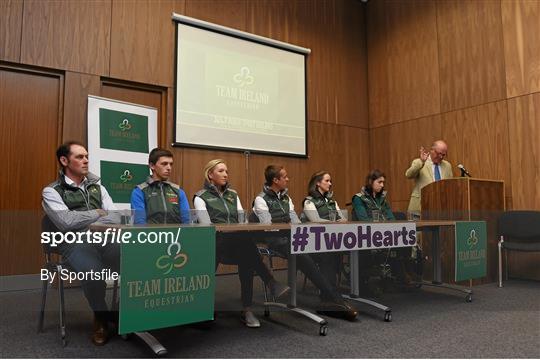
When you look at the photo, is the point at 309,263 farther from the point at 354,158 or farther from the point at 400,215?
the point at 354,158

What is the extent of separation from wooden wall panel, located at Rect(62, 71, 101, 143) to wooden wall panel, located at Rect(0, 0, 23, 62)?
18.0 inches

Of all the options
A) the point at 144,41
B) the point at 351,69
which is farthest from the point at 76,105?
the point at 351,69

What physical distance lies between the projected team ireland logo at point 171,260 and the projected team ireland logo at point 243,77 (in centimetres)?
345

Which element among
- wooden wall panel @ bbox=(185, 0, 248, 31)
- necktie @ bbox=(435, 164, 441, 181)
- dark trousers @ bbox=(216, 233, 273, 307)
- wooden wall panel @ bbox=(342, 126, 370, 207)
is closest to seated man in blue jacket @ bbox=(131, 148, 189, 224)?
dark trousers @ bbox=(216, 233, 273, 307)

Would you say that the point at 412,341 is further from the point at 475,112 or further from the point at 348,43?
the point at 348,43

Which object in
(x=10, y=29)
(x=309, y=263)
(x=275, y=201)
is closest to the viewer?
(x=309, y=263)

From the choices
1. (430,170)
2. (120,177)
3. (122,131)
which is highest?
(122,131)

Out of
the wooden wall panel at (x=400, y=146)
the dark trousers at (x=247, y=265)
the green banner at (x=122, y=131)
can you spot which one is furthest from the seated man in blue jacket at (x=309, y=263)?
the wooden wall panel at (x=400, y=146)

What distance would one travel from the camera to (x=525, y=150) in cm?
448

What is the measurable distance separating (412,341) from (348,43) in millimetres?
4907

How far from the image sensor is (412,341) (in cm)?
223

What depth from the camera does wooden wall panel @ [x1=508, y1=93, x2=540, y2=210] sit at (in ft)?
14.4

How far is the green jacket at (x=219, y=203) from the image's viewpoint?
115 inches

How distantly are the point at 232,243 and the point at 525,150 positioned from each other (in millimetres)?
3634
